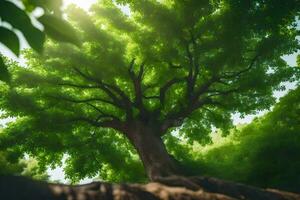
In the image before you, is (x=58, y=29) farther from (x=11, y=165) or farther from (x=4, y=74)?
(x=11, y=165)

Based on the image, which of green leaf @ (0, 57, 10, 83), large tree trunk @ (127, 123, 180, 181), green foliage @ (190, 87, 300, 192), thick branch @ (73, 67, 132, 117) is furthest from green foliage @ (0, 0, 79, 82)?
thick branch @ (73, 67, 132, 117)

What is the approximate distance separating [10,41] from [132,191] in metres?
5.93

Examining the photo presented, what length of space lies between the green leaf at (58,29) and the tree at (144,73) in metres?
10.9

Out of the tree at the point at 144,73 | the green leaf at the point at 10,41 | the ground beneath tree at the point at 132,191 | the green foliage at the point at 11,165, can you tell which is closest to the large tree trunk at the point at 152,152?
the tree at the point at 144,73

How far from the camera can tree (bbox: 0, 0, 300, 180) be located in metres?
12.1

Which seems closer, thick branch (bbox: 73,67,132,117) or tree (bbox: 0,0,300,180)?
tree (bbox: 0,0,300,180)

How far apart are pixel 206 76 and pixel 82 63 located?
5.21m

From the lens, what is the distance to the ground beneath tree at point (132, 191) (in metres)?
5.44

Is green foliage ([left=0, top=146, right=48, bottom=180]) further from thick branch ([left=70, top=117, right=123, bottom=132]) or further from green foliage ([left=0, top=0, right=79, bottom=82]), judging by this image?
green foliage ([left=0, top=0, right=79, bottom=82])

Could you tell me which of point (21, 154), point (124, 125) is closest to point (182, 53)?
point (124, 125)

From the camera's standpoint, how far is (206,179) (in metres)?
9.00

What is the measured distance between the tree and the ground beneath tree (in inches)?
126

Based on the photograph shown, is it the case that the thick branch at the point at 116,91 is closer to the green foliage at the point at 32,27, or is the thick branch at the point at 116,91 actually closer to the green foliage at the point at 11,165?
the green foliage at the point at 11,165

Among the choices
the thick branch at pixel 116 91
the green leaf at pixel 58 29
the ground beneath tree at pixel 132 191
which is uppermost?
the thick branch at pixel 116 91
